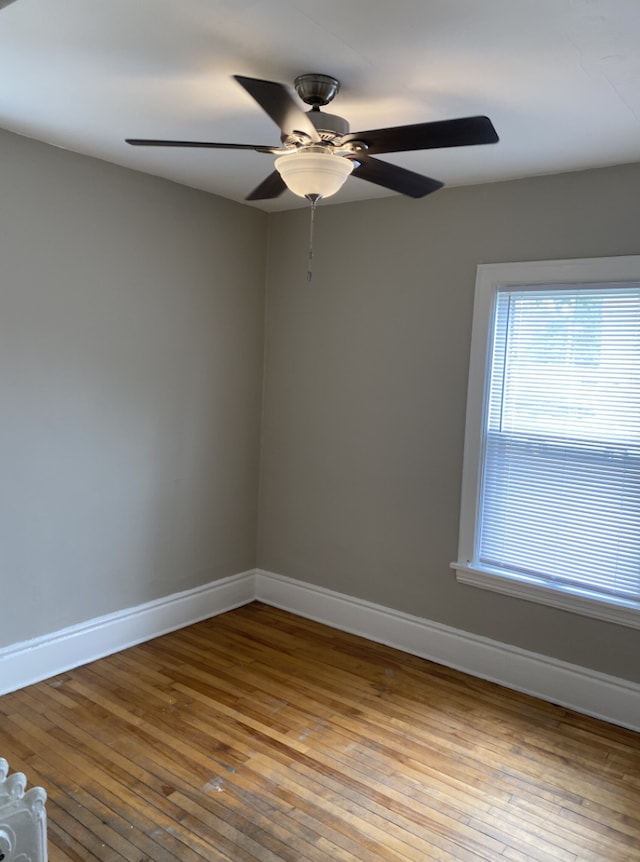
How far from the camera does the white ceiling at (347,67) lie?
1.67 metres

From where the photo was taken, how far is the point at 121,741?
259 cm

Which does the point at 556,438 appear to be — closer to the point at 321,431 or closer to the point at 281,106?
the point at 321,431

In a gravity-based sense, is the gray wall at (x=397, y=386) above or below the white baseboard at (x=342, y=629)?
above

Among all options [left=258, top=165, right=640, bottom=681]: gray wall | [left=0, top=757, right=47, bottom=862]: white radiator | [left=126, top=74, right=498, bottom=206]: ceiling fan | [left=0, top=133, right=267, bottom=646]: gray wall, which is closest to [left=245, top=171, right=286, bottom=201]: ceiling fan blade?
[left=126, top=74, right=498, bottom=206]: ceiling fan

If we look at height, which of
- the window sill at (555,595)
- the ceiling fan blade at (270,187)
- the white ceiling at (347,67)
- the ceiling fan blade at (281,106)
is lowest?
the window sill at (555,595)

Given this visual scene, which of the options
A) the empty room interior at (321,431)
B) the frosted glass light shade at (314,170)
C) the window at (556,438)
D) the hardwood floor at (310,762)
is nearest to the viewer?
the frosted glass light shade at (314,170)

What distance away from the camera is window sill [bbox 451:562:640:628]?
2.84m

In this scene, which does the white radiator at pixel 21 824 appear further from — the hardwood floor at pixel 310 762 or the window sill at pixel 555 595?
the window sill at pixel 555 595

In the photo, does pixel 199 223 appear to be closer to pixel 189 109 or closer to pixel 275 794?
pixel 189 109

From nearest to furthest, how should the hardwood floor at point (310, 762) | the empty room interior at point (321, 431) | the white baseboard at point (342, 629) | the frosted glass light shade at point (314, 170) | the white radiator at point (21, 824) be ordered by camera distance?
the white radiator at point (21, 824) → the frosted glass light shade at point (314, 170) → the empty room interior at point (321, 431) → the hardwood floor at point (310, 762) → the white baseboard at point (342, 629)

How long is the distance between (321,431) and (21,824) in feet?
8.60

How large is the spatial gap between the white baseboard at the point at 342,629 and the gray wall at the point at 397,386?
0.23 feet

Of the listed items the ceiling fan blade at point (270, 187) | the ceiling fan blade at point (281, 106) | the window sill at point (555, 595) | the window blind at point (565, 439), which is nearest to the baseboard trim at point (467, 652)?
the window sill at point (555, 595)

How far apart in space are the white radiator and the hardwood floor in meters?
0.52
